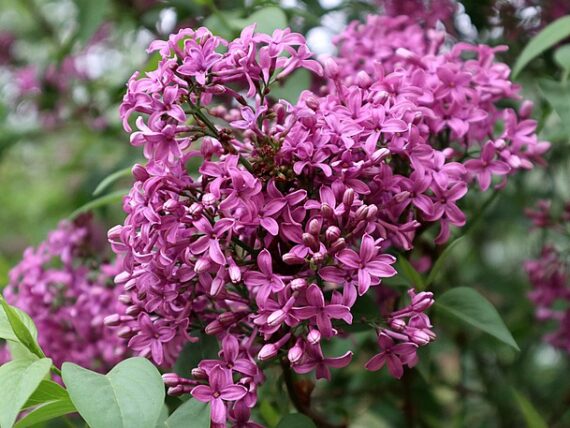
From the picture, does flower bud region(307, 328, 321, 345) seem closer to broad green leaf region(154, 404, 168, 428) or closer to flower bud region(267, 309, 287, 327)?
flower bud region(267, 309, 287, 327)

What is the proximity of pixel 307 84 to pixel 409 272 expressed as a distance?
46cm

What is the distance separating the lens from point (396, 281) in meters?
1.11

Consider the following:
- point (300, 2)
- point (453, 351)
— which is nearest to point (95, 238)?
point (300, 2)

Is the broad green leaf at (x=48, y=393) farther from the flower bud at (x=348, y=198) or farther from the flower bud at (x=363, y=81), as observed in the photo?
the flower bud at (x=363, y=81)

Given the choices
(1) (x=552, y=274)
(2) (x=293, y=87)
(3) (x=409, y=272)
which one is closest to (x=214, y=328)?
(3) (x=409, y=272)

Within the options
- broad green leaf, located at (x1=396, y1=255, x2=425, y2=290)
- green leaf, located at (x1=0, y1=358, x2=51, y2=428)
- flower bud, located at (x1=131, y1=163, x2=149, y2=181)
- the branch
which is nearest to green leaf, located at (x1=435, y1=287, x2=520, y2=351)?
broad green leaf, located at (x1=396, y1=255, x2=425, y2=290)

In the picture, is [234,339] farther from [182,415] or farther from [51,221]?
[51,221]

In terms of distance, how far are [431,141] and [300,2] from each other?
2.31 ft

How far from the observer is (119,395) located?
2.77 feet

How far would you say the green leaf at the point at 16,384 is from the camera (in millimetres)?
810

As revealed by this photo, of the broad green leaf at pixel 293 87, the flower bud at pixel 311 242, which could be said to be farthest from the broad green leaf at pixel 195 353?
the broad green leaf at pixel 293 87

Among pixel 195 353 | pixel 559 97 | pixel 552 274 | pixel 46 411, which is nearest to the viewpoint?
pixel 46 411

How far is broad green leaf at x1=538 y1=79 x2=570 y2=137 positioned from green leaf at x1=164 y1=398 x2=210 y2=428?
2.35 feet

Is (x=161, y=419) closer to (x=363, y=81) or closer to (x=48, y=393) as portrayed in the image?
(x=48, y=393)
